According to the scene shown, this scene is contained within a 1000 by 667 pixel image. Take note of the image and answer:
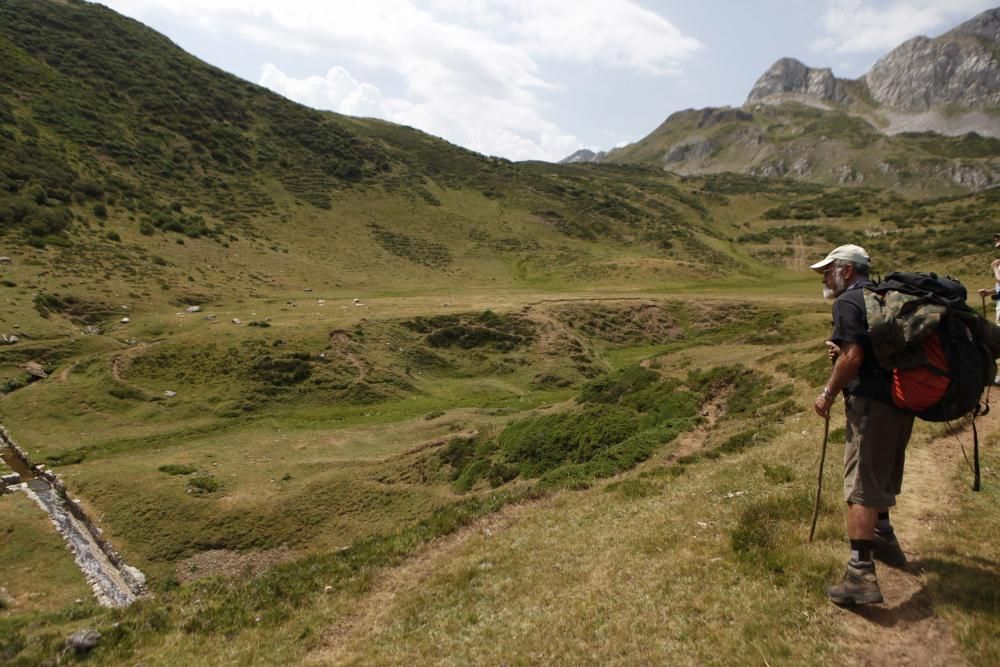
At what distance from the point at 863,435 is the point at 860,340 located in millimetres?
1218

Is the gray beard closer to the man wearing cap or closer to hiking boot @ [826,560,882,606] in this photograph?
the man wearing cap

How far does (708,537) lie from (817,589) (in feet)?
8.51

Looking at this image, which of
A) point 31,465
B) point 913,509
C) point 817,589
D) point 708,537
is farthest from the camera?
point 31,465

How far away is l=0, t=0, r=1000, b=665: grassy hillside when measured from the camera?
8.66m

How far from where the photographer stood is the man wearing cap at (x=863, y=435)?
250 inches

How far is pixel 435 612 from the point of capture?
9.30 m

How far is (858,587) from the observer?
20.9ft

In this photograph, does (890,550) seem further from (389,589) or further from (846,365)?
(389,589)

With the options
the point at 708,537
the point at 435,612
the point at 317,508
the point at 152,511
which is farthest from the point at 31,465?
the point at 708,537

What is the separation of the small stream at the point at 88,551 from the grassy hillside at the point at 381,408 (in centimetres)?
53

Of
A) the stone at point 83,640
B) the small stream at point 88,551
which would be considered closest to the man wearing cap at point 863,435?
the stone at point 83,640

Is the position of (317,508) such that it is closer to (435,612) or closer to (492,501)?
(492,501)

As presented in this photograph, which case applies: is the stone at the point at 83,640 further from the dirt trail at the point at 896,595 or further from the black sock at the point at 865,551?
the black sock at the point at 865,551

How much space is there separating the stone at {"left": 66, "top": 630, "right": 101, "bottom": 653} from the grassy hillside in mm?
271
